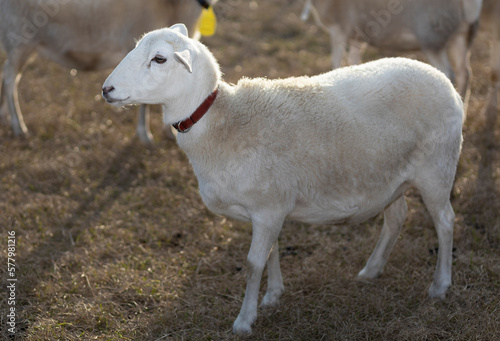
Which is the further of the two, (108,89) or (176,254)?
(176,254)

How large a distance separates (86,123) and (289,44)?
137 inches

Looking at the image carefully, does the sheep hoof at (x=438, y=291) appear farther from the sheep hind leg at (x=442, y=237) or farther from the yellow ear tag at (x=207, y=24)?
the yellow ear tag at (x=207, y=24)

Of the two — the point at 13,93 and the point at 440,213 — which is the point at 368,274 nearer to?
the point at 440,213

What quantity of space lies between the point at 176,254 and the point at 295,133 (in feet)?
4.95

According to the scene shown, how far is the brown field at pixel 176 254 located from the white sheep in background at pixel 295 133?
54 cm

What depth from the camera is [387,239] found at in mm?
3680

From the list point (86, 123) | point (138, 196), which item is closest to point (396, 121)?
point (138, 196)

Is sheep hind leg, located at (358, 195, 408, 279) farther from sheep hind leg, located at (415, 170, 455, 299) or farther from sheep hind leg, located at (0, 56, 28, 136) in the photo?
sheep hind leg, located at (0, 56, 28, 136)

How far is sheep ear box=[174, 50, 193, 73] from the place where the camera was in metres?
2.64

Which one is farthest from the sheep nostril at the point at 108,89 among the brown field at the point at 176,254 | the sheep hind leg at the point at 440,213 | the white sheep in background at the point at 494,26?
the white sheep in background at the point at 494,26

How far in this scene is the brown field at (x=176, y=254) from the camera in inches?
128

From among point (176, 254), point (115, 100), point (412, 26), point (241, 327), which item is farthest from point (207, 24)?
point (241, 327)

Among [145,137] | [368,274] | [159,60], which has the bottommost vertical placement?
[145,137]

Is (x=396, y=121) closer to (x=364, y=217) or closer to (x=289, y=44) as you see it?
(x=364, y=217)
